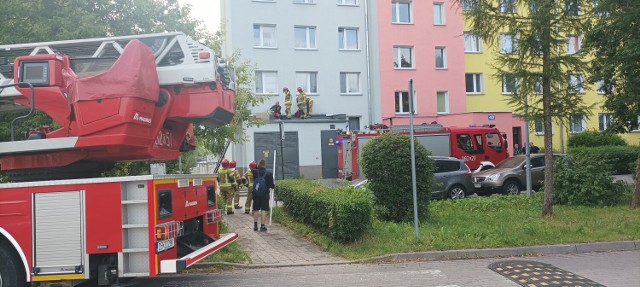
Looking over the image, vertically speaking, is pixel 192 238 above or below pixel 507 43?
below

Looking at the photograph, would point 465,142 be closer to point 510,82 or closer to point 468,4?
point 510,82

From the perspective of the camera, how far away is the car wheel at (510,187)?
20.0m

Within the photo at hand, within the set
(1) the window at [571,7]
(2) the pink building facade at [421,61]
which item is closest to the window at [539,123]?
(1) the window at [571,7]

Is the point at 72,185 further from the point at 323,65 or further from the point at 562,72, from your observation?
the point at 323,65

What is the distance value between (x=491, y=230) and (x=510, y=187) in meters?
9.08

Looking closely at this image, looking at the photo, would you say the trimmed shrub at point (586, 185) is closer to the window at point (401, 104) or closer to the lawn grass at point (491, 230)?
the lawn grass at point (491, 230)

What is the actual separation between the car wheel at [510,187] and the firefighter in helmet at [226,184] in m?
9.37

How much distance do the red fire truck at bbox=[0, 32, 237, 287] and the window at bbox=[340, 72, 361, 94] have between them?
90.8 ft

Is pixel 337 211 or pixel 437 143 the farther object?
pixel 437 143

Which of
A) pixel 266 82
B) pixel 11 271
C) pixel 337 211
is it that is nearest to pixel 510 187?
pixel 337 211

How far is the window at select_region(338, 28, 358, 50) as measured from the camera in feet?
120

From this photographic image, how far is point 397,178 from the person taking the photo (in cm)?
1274

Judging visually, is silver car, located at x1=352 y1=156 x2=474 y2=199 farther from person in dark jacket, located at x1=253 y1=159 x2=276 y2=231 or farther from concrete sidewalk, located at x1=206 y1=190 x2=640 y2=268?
concrete sidewalk, located at x1=206 y1=190 x2=640 y2=268

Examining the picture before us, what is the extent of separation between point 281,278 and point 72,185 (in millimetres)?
3546
